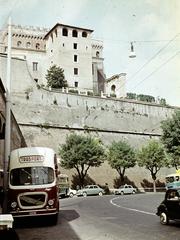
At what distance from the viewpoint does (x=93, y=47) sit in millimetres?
90938

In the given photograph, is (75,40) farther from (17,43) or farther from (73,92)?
(73,92)

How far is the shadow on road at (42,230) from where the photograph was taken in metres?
10.7

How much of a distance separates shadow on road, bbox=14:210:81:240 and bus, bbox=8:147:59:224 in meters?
0.45

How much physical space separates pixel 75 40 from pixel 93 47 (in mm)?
11771

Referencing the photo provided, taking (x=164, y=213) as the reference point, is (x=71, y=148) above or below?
above

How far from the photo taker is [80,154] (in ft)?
160

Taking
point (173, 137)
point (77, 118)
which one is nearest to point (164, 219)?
point (173, 137)

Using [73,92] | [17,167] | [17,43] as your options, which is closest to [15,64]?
[73,92]

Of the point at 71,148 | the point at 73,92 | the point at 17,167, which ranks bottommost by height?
the point at 17,167

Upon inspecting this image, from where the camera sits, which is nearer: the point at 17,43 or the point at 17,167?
the point at 17,167

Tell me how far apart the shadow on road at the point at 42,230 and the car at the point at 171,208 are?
3.06m

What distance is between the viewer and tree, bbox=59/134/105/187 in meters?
48.7

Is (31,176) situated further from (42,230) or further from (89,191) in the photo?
(89,191)

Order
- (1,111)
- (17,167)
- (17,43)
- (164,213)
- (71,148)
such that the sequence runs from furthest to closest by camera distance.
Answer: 1. (17,43)
2. (71,148)
3. (1,111)
4. (17,167)
5. (164,213)
